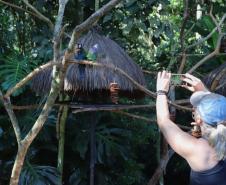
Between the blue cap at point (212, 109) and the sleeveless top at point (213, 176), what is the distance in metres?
0.18

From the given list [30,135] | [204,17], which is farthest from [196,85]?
[204,17]

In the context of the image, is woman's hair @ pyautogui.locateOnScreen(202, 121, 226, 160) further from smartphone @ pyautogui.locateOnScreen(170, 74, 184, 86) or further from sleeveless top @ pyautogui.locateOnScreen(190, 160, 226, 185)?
smartphone @ pyautogui.locateOnScreen(170, 74, 184, 86)

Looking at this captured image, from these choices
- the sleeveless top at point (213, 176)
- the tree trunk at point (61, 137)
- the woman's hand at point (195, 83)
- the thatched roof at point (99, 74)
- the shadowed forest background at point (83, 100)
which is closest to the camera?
the sleeveless top at point (213, 176)

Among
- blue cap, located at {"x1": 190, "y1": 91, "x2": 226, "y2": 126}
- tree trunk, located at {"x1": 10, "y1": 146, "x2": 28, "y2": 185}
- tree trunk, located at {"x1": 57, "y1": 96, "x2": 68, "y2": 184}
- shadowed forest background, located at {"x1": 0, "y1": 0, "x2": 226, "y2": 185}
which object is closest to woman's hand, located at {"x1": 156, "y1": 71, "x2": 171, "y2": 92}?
blue cap, located at {"x1": 190, "y1": 91, "x2": 226, "y2": 126}

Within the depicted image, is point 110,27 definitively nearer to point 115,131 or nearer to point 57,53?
point 115,131

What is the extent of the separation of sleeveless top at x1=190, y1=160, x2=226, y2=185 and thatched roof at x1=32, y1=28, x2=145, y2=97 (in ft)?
5.48

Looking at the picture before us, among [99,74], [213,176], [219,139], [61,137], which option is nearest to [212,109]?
[219,139]

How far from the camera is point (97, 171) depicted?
5.07m

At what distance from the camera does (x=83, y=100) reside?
4180 mm

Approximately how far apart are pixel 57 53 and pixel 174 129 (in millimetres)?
920

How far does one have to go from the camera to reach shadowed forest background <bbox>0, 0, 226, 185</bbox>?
4.17m

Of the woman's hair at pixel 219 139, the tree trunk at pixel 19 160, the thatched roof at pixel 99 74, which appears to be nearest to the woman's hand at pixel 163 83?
the woman's hair at pixel 219 139

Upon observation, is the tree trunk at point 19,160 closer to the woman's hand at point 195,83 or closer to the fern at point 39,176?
the woman's hand at point 195,83

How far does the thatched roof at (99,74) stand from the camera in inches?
144
